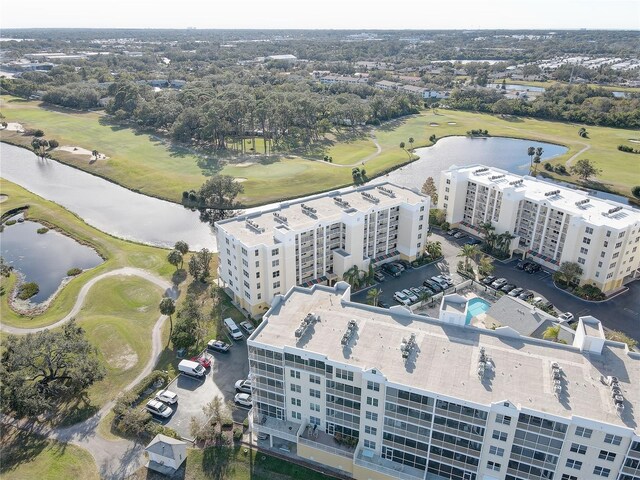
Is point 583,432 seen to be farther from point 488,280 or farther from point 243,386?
point 488,280

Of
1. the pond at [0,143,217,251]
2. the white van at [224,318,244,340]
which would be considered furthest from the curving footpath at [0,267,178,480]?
the pond at [0,143,217,251]

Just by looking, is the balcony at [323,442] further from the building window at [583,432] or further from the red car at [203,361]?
the building window at [583,432]

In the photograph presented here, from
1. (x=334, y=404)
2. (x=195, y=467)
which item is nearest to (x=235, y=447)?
(x=195, y=467)

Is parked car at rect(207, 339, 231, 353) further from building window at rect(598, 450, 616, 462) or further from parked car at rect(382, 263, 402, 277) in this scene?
building window at rect(598, 450, 616, 462)

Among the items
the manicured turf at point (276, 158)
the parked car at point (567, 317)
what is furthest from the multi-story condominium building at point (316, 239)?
the manicured turf at point (276, 158)

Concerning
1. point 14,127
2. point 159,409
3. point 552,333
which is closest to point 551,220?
point 552,333
